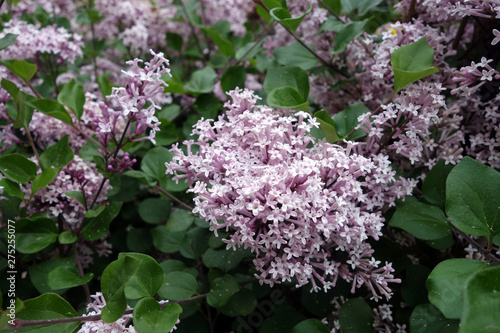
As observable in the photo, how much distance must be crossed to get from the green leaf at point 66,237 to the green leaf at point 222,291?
34 centimetres

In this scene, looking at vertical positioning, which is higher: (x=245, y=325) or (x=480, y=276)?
(x=480, y=276)

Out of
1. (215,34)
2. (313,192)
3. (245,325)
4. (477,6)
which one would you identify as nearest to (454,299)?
(313,192)

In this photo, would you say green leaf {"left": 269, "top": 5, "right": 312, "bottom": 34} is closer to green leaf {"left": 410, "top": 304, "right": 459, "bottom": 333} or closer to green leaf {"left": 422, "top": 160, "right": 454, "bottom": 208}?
green leaf {"left": 422, "top": 160, "right": 454, "bottom": 208}

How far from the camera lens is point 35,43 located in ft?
4.13

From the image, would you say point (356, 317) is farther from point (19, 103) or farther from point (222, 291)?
point (19, 103)

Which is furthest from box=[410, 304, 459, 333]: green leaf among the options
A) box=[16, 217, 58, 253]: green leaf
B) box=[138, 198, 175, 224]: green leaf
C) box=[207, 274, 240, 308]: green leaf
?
box=[16, 217, 58, 253]: green leaf

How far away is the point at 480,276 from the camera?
1.68 feet

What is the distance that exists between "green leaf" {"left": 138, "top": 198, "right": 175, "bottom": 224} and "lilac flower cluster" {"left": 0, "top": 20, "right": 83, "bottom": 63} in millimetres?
589

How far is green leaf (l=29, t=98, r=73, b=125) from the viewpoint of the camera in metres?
0.95

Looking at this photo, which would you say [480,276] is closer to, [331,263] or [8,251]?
[331,263]

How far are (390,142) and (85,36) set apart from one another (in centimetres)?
166

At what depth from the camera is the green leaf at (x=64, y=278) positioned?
2.73ft

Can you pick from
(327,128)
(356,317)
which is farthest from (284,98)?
(356,317)

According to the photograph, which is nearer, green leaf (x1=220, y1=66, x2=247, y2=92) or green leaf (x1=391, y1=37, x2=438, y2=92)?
green leaf (x1=391, y1=37, x2=438, y2=92)
